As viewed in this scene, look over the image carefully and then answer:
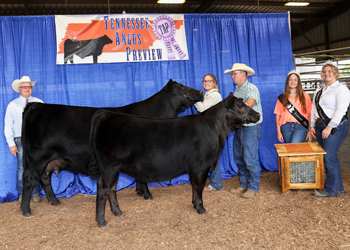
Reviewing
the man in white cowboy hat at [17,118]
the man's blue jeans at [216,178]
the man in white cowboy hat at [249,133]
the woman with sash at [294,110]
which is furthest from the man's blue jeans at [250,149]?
the man in white cowboy hat at [17,118]

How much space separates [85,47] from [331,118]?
3.96 meters

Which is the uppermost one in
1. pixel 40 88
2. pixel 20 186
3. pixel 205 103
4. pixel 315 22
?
pixel 315 22

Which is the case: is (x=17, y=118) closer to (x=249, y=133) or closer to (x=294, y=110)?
(x=249, y=133)

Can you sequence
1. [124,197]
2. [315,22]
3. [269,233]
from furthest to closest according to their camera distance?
[315,22]
[124,197]
[269,233]

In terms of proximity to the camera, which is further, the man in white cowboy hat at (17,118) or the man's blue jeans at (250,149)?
the man in white cowboy hat at (17,118)

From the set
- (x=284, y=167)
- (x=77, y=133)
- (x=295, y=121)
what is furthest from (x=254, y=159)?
(x=77, y=133)

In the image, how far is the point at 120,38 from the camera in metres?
5.02

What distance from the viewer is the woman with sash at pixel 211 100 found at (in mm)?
4332

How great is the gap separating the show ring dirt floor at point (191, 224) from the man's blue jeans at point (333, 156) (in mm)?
163

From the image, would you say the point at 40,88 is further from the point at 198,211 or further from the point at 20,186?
the point at 198,211

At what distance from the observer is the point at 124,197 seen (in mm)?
4617

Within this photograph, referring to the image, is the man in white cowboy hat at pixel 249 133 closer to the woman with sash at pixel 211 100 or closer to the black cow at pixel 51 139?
the woman with sash at pixel 211 100

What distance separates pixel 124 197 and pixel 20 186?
1.63 m

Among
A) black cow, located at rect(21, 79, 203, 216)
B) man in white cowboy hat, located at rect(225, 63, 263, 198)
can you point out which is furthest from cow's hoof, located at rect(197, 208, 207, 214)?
black cow, located at rect(21, 79, 203, 216)
